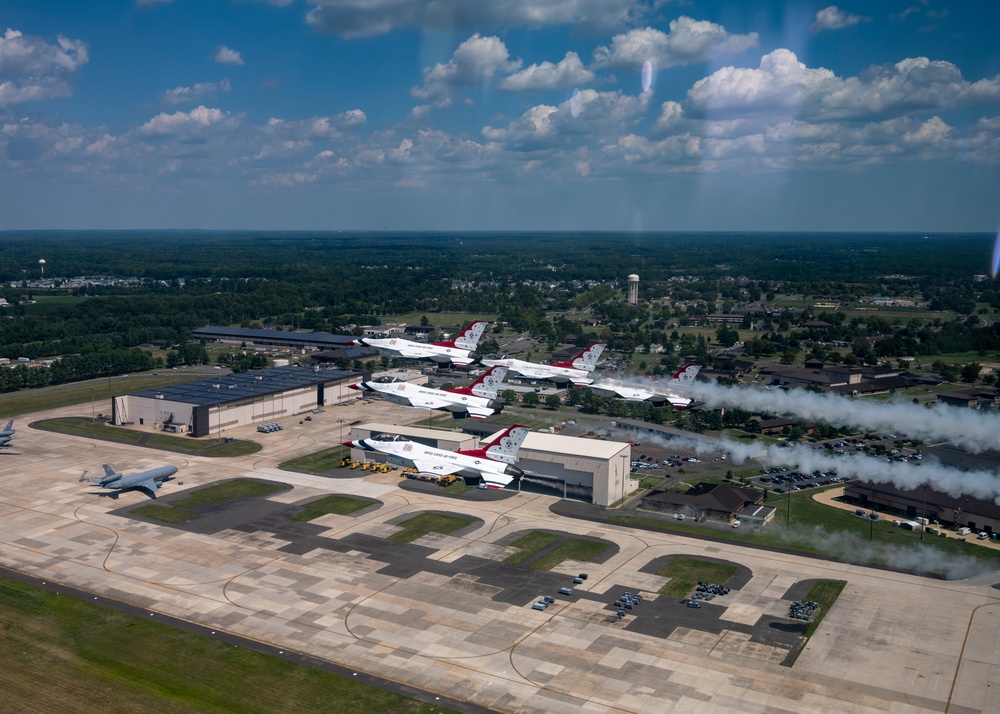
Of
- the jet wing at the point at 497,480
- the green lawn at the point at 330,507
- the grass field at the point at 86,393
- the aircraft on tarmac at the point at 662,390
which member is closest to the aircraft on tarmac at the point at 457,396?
the aircraft on tarmac at the point at 662,390

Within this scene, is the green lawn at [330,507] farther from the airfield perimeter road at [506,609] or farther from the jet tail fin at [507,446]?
the jet tail fin at [507,446]

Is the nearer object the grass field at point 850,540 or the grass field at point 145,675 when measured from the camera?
the grass field at point 145,675

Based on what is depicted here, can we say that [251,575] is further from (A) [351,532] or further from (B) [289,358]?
(B) [289,358]

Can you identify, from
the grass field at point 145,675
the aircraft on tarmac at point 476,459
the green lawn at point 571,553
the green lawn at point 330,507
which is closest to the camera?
the grass field at point 145,675

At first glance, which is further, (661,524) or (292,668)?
(661,524)

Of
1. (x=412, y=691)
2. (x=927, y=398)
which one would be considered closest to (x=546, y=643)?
(x=412, y=691)

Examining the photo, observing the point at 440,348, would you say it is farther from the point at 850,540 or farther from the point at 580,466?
the point at 850,540

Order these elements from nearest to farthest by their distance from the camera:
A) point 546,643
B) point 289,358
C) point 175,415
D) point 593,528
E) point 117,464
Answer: point 546,643, point 593,528, point 117,464, point 175,415, point 289,358

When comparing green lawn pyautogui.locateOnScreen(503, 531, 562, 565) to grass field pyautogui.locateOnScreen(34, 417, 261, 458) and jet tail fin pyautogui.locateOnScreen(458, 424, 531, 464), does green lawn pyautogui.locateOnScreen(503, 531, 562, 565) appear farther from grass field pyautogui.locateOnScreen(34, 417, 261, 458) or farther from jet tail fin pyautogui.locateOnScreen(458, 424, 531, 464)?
grass field pyautogui.locateOnScreen(34, 417, 261, 458)
